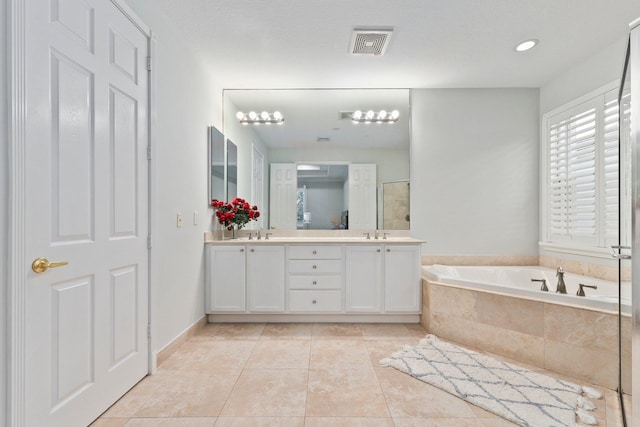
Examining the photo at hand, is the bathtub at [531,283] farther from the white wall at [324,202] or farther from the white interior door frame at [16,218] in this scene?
the white interior door frame at [16,218]

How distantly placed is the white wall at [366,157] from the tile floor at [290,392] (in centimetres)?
177

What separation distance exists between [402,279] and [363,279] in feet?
1.25

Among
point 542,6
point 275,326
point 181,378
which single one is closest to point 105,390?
point 181,378

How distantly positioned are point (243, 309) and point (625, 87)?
3.17 metres

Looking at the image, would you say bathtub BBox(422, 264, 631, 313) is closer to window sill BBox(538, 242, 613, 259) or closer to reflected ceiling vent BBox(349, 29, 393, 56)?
window sill BBox(538, 242, 613, 259)

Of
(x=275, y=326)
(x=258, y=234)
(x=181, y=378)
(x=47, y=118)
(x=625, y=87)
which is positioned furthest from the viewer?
(x=258, y=234)

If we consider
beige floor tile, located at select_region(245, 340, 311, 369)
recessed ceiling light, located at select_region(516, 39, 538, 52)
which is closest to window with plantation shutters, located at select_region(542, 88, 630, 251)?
recessed ceiling light, located at select_region(516, 39, 538, 52)

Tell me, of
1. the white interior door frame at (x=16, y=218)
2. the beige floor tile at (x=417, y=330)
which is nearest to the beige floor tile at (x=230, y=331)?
the beige floor tile at (x=417, y=330)

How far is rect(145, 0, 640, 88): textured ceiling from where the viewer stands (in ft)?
7.39

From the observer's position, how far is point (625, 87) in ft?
5.32

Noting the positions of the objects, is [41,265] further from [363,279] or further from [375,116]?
[375,116]

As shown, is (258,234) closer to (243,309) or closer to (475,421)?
(243,309)

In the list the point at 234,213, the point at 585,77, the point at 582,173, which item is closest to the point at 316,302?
the point at 234,213

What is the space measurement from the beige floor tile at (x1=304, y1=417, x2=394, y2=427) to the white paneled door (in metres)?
1.12
